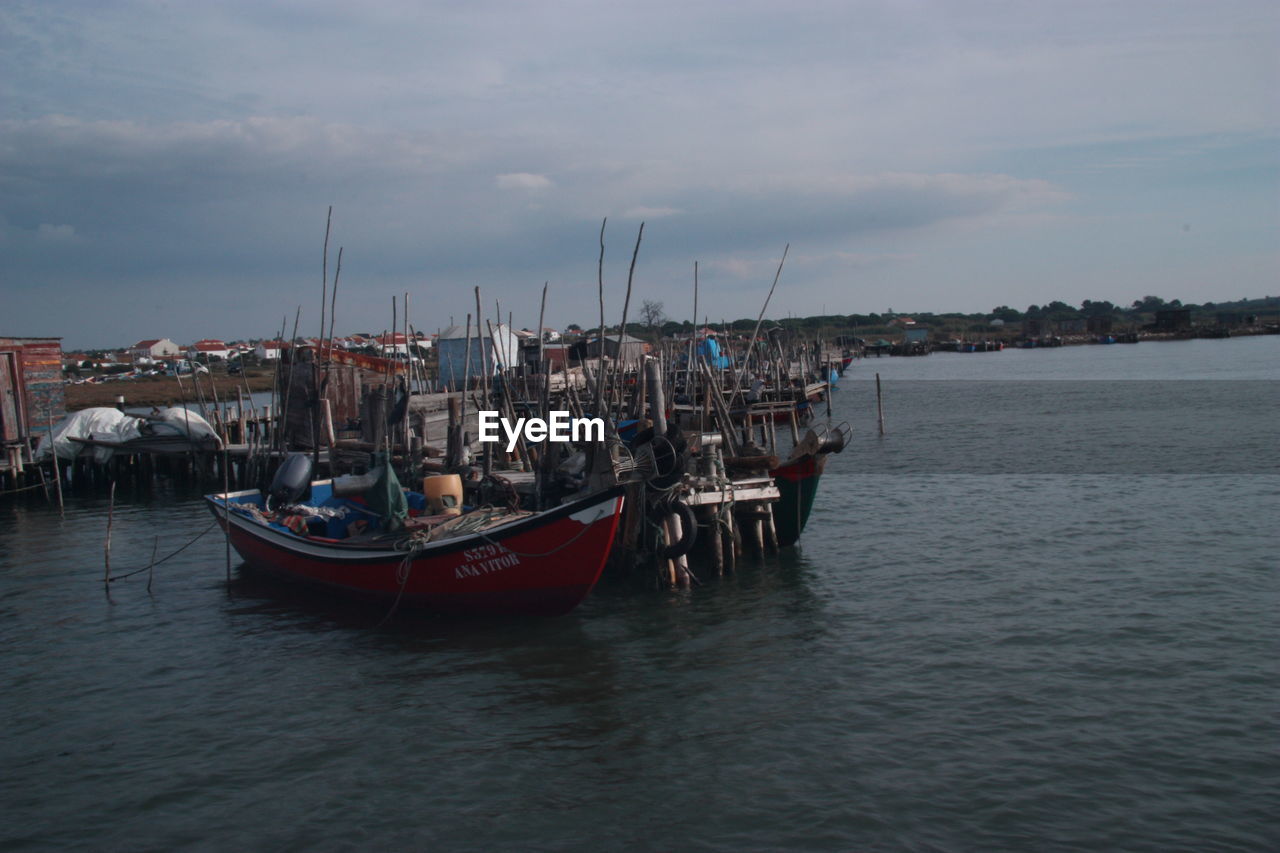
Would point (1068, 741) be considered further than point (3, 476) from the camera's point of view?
No

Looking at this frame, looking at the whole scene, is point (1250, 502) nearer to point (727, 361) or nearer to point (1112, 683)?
point (1112, 683)

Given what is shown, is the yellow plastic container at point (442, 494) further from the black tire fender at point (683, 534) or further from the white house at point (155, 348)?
the white house at point (155, 348)

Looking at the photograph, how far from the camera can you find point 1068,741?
9000mm

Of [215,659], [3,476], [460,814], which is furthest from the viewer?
[3,476]

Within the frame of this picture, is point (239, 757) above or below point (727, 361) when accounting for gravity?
below

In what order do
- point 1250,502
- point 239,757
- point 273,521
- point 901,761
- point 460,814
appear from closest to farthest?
point 460,814 < point 901,761 < point 239,757 < point 273,521 < point 1250,502

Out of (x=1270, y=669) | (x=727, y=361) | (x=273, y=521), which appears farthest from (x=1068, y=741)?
(x=727, y=361)

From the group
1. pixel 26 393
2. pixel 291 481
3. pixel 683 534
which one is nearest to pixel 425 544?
pixel 683 534

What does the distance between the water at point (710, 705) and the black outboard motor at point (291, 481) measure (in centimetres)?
185

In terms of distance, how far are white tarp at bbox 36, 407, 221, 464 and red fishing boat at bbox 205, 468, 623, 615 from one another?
1633 cm

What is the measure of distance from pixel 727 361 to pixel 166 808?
39.7 m

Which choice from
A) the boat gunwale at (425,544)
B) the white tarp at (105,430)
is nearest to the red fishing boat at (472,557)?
the boat gunwale at (425,544)

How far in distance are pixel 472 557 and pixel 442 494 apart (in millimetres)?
2162

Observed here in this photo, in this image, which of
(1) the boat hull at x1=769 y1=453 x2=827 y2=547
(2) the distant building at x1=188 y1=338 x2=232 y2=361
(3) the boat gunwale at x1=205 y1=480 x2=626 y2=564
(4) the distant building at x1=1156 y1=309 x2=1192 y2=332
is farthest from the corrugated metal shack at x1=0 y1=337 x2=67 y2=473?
(4) the distant building at x1=1156 y1=309 x2=1192 y2=332
